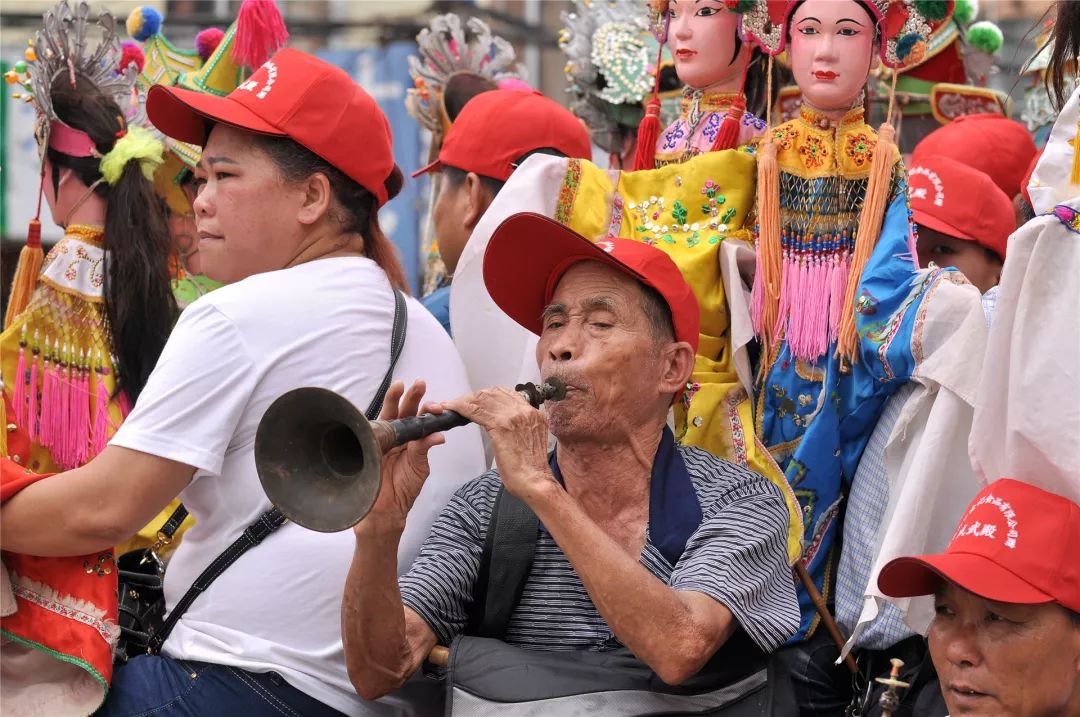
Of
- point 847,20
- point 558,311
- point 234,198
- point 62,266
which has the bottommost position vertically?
point 62,266

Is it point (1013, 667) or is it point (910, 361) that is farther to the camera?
point (910, 361)

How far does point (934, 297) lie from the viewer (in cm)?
334

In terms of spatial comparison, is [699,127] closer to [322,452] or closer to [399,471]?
[399,471]

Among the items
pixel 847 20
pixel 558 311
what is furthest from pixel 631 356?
pixel 847 20

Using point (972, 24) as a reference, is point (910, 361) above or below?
below

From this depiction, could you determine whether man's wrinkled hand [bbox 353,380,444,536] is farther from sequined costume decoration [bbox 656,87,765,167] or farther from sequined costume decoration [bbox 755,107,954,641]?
sequined costume decoration [bbox 656,87,765,167]

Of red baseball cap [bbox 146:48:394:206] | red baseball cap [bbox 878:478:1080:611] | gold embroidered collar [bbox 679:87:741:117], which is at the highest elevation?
red baseball cap [bbox 146:48:394:206]

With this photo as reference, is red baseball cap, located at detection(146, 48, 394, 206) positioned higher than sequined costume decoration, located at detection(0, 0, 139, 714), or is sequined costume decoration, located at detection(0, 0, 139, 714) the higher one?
red baseball cap, located at detection(146, 48, 394, 206)

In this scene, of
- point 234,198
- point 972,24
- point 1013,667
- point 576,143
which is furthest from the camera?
point 972,24

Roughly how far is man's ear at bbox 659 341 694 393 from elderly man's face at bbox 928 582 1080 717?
2.77 feet

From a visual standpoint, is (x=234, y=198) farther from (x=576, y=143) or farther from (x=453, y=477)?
(x=576, y=143)

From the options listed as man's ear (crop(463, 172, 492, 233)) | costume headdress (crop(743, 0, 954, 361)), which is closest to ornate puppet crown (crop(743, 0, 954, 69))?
costume headdress (crop(743, 0, 954, 361))

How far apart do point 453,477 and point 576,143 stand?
158 centimetres

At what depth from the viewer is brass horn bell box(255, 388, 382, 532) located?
101 inches
